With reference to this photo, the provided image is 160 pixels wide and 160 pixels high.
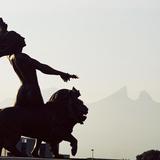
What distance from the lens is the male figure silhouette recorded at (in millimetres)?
11547

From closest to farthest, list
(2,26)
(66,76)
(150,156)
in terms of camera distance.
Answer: (66,76) → (2,26) → (150,156)

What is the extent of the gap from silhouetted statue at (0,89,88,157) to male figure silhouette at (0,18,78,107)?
217 millimetres

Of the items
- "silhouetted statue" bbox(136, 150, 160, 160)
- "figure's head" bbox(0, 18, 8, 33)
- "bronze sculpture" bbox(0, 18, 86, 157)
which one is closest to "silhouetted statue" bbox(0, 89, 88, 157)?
"bronze sculpture" bbox(0, 18, 86, 157)

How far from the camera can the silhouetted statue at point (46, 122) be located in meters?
11.1

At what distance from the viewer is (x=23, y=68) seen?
11.7 m

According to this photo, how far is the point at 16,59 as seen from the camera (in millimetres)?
11766

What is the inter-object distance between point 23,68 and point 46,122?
4.15 feet

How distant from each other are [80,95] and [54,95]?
590 mm

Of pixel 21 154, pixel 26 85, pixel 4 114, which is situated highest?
pixel 26 85

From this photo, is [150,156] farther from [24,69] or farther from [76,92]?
[24,69]

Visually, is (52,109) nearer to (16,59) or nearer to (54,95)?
(54,95)

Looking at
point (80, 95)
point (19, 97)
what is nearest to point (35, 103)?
point (19, 97)

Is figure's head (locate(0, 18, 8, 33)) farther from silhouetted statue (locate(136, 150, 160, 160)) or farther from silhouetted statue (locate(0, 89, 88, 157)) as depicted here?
silhouetted statue (locate(136, 150, 160, 160))

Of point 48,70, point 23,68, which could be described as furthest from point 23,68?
point 48,70
